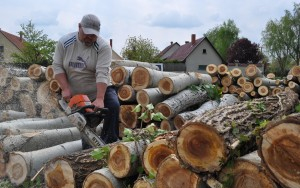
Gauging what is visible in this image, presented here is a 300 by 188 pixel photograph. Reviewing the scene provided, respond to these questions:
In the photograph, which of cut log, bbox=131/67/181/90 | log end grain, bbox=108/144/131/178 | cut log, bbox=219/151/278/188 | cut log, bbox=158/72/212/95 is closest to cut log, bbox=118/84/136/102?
cut log, bbox=131/67/181/90

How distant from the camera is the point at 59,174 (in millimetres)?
4480

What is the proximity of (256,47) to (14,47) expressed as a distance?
32277 mm

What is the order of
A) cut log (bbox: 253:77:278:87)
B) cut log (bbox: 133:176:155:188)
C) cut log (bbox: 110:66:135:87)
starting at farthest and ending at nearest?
1. cut log (bbox: 253:77:278:87)
2. cut log (bbox: 110:66:135:87)
3. cut log (bbox: 133:176:155:188)

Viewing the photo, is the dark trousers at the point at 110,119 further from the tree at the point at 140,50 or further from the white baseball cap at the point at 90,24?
the tree at the point at 140,50

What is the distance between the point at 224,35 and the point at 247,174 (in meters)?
76.7

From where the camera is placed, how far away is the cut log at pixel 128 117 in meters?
8.03

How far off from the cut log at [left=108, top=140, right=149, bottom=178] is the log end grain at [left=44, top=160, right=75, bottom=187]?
1.51 feet

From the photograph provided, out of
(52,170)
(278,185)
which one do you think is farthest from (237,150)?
(52,170)

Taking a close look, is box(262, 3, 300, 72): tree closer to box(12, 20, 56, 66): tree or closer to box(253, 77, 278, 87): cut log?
box(12, 20, 56, 66): tree

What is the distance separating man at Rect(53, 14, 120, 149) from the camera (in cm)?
545

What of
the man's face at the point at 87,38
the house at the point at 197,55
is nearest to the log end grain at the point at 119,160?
the man's face at the point at 87,38

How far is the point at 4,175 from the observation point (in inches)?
225

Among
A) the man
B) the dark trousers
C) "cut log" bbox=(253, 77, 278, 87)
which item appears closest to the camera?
the man

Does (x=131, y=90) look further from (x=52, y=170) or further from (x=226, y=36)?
(x=226, y=36)
